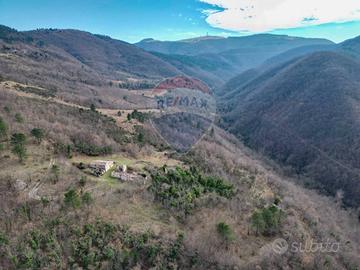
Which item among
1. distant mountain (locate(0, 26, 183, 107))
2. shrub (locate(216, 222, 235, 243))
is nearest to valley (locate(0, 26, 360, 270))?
shrub (locate(216, 222, 235, 243))

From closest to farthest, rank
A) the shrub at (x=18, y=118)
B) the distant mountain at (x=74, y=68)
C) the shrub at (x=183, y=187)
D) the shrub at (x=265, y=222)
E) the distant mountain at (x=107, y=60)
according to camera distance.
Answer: the shrub at (x=265, y=222) → the shrub at (x=183, y=187) → the shrub at (x=18, y=118) → the distant mountain at (x=74, y=68) → the distant mountain at (x=107, y=60)

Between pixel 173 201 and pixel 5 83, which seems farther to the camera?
pixel 5 83

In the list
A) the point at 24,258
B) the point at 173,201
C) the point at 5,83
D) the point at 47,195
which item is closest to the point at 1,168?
the point at 47,195

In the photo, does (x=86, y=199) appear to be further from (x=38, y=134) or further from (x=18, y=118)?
(x=18, y=118)

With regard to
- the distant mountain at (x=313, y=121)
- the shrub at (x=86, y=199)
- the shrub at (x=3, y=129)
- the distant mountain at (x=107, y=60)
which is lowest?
the distant mountain at (x=313, y=121)

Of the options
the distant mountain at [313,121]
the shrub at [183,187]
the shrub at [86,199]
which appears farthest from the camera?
the distant mountain at [313,121]

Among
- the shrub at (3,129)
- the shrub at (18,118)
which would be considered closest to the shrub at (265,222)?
the shrub at (3,129)


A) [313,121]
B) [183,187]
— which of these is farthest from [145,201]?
[313,121]

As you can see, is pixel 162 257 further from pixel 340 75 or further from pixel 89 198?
pixel 340 75

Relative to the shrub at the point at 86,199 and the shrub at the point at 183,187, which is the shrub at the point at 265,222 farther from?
the shrub at the point at 86,199
